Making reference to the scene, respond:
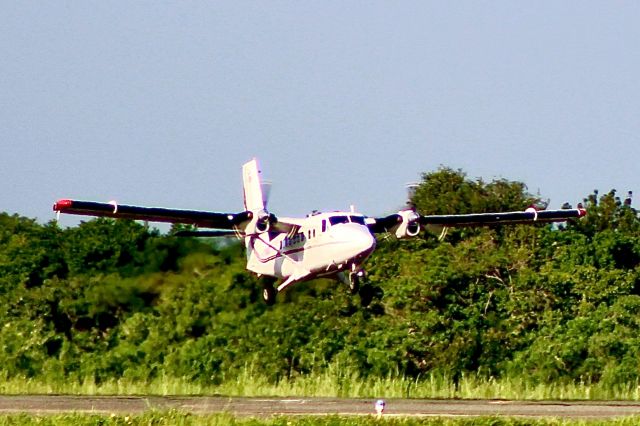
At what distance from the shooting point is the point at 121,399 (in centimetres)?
3519

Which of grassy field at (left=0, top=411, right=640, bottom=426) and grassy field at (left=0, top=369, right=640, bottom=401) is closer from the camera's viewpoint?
grassy field at (left=0, top=411, right=640, bottom=426)

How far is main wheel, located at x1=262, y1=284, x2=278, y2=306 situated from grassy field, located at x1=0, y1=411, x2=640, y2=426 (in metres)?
15.9

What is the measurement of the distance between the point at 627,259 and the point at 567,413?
20547 mm

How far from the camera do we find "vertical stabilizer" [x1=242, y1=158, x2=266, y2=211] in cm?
4525

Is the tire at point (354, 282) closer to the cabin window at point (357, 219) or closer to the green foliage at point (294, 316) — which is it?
the cabin window at point (357, 219)

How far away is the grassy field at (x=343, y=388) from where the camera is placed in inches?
1581

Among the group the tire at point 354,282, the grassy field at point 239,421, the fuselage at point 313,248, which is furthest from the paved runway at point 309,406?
the fuselage at point 313,248

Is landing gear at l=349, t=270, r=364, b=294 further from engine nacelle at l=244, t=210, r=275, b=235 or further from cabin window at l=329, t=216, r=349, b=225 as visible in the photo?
engine nacelle at l=244, t=210, r=275, b=235

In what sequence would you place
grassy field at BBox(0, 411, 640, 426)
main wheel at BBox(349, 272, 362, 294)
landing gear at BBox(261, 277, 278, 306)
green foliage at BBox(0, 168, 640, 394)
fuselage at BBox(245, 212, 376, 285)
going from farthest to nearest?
green foliage at BBox(0, 168, 640, 394) < landing gear at BBox(261, 277, 278, 306) < main wheel at BBox(349, 272, 362, 294) < fuselage at BBox(245, 212, 376, 285) < grassy field at BBox(0, 411, 640, 426)

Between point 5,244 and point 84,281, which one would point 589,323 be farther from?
point 5,244

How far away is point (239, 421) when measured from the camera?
27594 millimetres

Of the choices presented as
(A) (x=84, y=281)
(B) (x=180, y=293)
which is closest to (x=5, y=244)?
(A) (x=84, y=281)

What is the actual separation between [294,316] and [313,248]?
6.42m

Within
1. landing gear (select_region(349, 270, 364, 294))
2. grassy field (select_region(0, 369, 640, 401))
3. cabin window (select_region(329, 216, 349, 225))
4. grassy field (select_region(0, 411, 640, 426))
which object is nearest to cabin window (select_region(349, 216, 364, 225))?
cabin window (select_region(329, 216, 349, 225))
